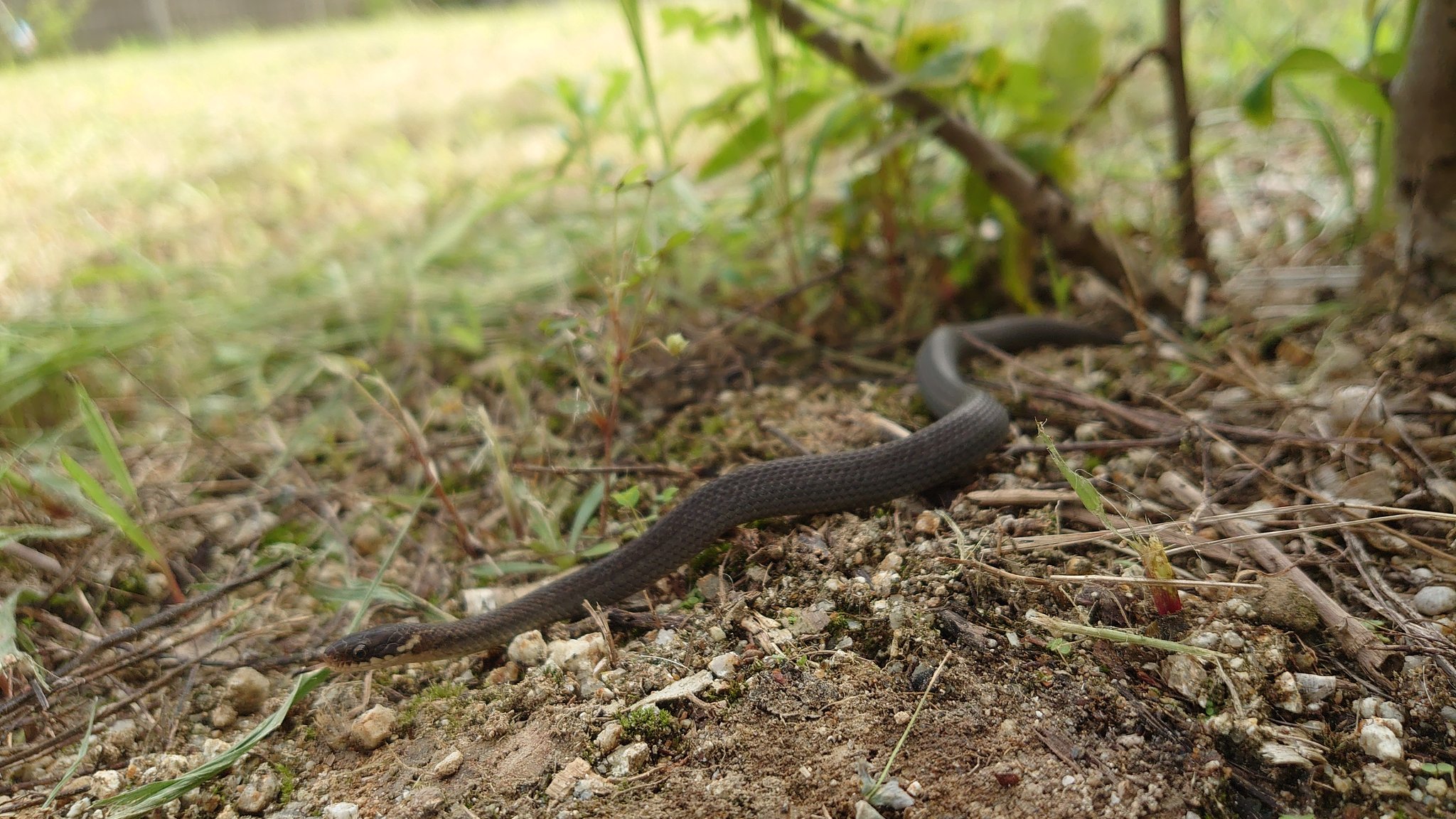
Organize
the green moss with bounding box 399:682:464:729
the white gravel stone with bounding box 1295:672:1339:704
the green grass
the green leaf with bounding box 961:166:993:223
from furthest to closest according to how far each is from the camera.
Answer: the green leaf with bounding box 961:166:993:223, the green grass, the green moss with bounding box 399:682:464:729, the white gravel stone with bounding box 1295:672:1339:704

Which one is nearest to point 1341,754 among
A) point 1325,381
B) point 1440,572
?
point 1440,572

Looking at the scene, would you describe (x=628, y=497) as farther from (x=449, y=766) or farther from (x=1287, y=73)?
(x=1287, y=73)

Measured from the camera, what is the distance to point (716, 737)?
1.90 metres

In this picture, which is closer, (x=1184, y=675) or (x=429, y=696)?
(x=1184, y=675)

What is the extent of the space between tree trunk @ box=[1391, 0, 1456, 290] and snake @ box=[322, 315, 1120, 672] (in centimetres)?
151

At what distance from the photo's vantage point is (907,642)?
204cm

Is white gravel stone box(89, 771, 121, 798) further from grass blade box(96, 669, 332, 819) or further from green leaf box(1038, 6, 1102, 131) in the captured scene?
green leaf box(1038, 6, 1102, 131)

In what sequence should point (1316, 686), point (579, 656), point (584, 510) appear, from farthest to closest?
1. point (584, 510)
2. point (579, 656)
3. point (1316, 686)

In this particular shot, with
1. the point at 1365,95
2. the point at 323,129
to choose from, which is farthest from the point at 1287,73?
the point at 323,129

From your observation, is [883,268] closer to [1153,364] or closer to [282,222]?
[1153,364]

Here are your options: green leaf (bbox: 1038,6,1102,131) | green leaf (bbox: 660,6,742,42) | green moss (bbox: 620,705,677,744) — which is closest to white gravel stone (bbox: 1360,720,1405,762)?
green moss (bbox: 620,705,677,744)

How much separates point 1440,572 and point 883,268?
220 centimetres

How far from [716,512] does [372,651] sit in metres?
0.98

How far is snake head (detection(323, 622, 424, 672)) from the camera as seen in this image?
7.46ft
